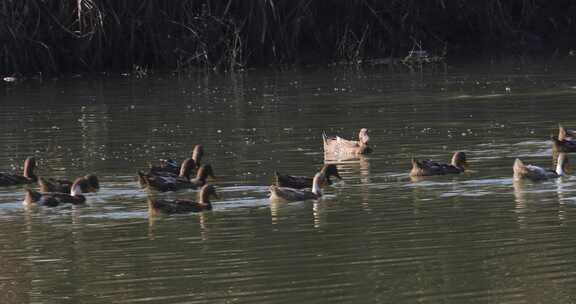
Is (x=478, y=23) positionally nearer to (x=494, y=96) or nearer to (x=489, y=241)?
(x=494, y=96)

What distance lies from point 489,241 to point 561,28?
87.7ft

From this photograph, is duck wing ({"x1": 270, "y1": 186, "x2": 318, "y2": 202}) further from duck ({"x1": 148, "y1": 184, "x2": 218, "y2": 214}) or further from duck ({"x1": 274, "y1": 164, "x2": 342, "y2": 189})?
duck ({"x1": 148, "y1": 184, "x2": 218, "y2": 214})

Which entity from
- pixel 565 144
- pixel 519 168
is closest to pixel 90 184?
pixel 519 168

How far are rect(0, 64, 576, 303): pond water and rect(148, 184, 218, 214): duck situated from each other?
13cm

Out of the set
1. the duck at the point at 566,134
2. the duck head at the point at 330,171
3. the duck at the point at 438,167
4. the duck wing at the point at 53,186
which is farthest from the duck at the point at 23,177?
the duck at the point at 566,134

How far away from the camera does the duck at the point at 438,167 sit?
1646cm

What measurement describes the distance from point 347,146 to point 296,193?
3608 millimetres

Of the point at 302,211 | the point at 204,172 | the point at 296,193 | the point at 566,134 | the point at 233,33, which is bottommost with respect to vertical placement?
the point at 302,211

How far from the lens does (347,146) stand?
62.3 feet

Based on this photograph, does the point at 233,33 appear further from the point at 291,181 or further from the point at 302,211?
the point at 302,211

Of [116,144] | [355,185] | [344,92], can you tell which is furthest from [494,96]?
[355,185]

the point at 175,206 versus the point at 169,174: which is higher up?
the point at 169,174

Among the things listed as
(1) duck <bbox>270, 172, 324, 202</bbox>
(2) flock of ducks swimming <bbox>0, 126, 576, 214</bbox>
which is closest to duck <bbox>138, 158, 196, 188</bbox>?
(2) flock of ducks swimming <bbox>0, 126, 576, 214</bbox>

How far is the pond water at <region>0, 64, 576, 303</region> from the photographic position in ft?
36.9
